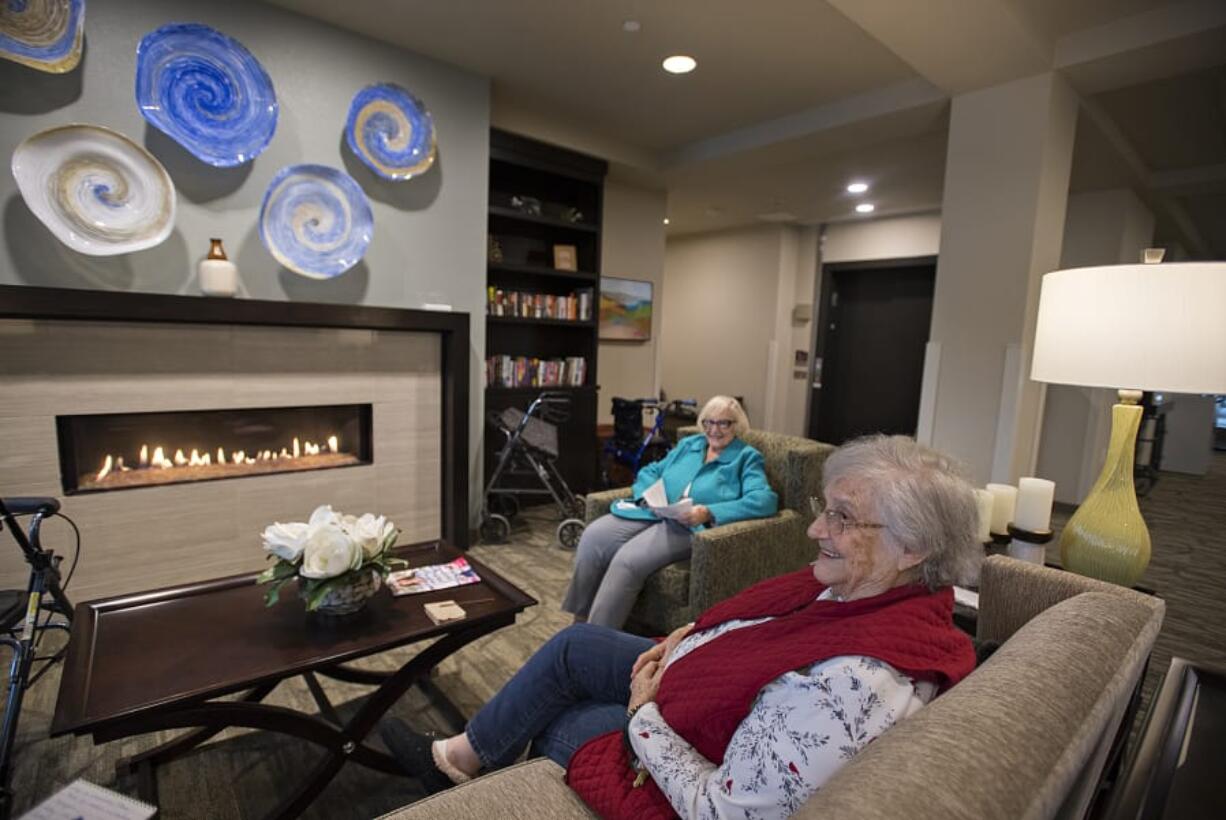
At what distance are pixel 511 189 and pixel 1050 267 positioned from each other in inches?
132

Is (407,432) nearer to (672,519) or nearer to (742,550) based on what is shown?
(672,519)

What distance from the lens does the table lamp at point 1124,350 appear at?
1316mm

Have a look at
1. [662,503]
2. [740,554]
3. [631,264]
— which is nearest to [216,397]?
[662,503]

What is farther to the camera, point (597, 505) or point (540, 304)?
point (540, 304)

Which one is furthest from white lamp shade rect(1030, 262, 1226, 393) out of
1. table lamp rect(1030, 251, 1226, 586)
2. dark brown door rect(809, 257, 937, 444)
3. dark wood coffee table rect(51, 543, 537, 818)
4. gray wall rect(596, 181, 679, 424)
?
dark brown door rect(809, 257, 937, 444)

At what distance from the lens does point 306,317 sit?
109 inches

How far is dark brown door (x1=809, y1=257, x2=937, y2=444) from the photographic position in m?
6.02

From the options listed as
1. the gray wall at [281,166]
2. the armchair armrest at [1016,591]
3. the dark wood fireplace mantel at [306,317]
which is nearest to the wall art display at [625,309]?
the gray wall at [281,166]

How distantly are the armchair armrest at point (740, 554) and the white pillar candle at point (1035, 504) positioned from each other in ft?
→ 2.70

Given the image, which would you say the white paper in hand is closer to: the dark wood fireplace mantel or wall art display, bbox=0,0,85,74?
the dark wood fireplace mantel

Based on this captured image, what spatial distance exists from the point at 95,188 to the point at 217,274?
1.65ft

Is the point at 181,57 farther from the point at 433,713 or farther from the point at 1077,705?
the point at 1077,705

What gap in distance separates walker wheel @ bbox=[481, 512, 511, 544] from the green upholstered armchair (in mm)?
1149

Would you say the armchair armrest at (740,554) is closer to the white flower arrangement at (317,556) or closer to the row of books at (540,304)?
the white flower arrangement at (317,556)
